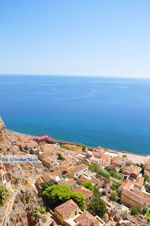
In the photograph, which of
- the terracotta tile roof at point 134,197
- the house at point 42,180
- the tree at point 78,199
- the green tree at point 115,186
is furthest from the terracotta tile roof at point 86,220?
the green tree at point 115,186

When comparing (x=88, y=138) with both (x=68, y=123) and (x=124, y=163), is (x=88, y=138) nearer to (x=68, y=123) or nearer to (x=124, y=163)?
(x=68, y=123)

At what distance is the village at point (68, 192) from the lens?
49.9 feet

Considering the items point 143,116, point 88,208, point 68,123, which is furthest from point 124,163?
point 143,116

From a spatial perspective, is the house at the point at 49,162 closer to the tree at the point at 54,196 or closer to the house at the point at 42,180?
the house at the point at 42,180

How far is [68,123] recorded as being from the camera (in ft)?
276

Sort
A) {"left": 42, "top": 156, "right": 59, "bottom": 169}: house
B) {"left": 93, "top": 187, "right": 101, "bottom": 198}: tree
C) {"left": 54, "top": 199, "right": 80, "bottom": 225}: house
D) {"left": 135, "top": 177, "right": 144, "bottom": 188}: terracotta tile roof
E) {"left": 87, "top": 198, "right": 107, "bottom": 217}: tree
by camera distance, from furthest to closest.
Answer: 1. {"left": 135, "top": 177, "right": 144, "bottom": 188}: terracotta tile roof
2. {"left": 42, "top": 156, "right": 59, "bottom": 169}: house
3. {"left": 93, "top": 187, "right": 101, "bottom": 198}: tree
4. {"left": 87, "top": 198, "right": 107, "bottom": 217}: tree
5. {"left": 54, "top": 199, "right": 80, "bottom": 225}: house

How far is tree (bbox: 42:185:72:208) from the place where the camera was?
858 inches

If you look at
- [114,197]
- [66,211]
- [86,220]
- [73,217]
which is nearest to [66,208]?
[66,211]

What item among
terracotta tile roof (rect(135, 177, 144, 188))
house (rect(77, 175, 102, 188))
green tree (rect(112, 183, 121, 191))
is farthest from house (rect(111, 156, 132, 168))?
house (rect(77, 175, 102, 188))

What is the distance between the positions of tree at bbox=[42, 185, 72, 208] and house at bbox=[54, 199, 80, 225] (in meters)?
1.07

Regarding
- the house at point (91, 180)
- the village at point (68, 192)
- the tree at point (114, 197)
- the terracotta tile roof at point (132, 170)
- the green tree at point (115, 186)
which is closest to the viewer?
the village at point (68, 192)

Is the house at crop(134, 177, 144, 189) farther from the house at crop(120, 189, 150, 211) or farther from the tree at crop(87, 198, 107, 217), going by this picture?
the tree at crop(87, 198, 107, 217)

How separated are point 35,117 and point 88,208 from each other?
236ft

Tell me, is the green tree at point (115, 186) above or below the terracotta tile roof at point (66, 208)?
below
